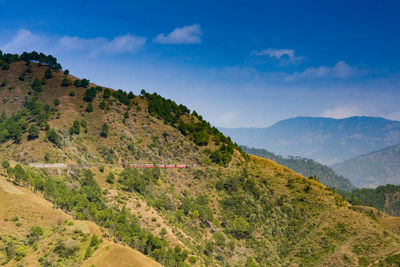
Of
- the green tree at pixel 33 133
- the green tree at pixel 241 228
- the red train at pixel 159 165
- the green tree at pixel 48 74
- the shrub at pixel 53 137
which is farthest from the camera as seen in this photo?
the green tree at pixel 48 74

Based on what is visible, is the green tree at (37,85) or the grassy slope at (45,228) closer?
the grassy slope at (45,228)

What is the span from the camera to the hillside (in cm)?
6066

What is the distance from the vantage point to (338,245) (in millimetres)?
79062

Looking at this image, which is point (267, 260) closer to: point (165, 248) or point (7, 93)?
point (165, 248)

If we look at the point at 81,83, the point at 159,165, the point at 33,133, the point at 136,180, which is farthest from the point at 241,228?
the point at 81,83

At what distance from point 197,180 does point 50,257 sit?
6462 cm

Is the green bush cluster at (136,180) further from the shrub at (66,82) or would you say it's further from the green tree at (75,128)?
the shrub at (66,82)

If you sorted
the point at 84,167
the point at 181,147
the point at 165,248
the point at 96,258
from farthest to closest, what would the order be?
the point at 181,147
the point at 84,167
the point at 165,248
the point at 96,258

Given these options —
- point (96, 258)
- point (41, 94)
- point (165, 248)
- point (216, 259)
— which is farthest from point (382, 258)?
point (41, 94)

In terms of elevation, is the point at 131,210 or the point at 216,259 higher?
the point at 131,210

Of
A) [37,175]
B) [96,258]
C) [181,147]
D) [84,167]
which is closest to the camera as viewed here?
[96,258]

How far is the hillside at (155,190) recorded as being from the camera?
60656 millimetres

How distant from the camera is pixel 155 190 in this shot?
9031 centimetres

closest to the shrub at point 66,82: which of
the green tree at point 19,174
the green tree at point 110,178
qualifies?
the green tree at point 110,178
